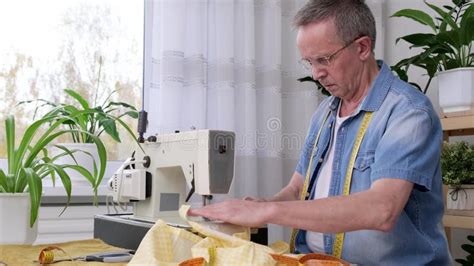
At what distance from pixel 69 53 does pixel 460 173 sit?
1771 millimetres

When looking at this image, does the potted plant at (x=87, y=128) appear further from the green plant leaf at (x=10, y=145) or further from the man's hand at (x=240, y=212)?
the man's hand at (x=240, y=212)

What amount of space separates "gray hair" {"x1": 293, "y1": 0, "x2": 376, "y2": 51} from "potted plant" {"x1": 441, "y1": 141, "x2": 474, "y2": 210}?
94cm

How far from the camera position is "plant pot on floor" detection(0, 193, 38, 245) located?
1.58 meters

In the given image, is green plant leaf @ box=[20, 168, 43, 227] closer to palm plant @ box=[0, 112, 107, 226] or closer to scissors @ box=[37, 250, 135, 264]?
palm plant @ box=[0, 112, 107, 226]

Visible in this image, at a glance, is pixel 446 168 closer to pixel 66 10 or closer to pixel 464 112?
pixel 464 112

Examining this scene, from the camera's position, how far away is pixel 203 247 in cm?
104

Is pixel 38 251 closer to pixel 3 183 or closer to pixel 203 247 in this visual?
pixel 3 183

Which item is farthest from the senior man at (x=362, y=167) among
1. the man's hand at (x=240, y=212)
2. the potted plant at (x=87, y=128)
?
the potted plant at (x=87, y=128)

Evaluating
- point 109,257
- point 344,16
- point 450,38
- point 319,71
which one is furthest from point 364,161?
point 450,38

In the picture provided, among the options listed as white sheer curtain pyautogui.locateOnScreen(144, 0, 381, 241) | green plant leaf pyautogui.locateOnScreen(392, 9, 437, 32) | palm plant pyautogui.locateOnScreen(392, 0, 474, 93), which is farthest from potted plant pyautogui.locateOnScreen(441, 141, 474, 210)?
white sheer curtain pyautogui.locateOnScreen(144, 0, 381, 241)

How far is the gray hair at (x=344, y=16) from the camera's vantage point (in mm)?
1483

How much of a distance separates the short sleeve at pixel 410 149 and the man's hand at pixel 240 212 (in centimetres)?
33

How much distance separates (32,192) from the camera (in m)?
1.59

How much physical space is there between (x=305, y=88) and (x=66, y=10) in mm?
1171
